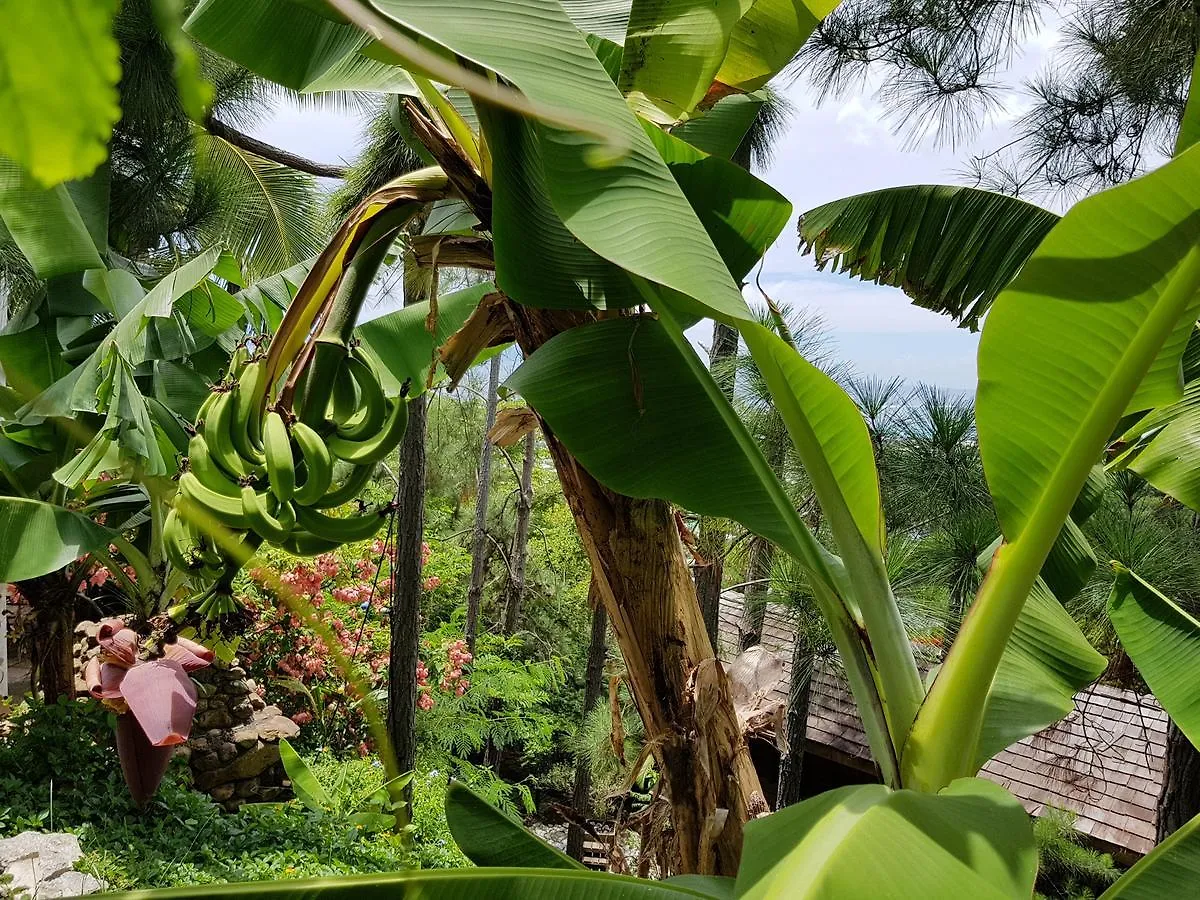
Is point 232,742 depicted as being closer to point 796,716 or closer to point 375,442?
point 796,716

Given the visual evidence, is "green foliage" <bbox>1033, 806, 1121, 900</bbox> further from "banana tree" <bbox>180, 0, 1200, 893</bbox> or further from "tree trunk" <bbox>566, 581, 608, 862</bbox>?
"banana tree" <bbox>180, 0, 1200, 893</bbox>

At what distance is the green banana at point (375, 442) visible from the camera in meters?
0.97

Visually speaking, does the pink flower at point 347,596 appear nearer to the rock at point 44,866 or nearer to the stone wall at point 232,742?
the stone wall at point 232,742

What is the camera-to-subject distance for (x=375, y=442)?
0.98 meters

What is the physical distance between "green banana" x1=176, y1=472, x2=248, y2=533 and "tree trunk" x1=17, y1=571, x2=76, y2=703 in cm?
347

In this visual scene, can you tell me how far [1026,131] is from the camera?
151 inches

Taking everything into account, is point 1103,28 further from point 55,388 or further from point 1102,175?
→ point 55,388

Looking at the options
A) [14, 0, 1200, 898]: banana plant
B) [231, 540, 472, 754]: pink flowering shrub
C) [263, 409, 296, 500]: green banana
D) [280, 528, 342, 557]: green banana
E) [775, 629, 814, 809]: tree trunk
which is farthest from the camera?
[231, 540, 472, 754]: pink flowering shrub

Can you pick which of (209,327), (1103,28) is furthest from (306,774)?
(1103,28)

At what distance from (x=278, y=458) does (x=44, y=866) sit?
2.68m

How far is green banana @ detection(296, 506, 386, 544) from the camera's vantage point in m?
0.92

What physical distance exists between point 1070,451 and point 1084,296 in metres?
0.14

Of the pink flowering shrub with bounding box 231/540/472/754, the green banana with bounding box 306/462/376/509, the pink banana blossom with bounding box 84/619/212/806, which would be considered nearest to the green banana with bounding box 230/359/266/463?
the green banana with bounding box 306/462/376/509

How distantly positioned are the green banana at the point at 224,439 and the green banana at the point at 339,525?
0.25 ft
